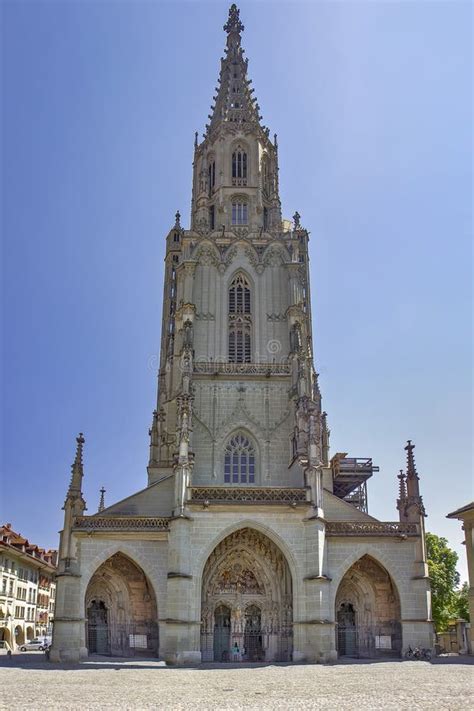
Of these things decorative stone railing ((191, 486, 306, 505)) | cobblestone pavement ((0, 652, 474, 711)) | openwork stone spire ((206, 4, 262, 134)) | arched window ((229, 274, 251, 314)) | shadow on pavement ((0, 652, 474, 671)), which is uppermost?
openwork stone spire ((206, 4, 262, 134))

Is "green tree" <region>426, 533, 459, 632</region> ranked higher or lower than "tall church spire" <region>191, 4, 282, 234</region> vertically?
lower

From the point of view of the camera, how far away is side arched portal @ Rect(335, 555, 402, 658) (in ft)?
99.6

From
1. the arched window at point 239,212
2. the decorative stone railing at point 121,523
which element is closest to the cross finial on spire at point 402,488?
the decorative stone railing at point 121,523

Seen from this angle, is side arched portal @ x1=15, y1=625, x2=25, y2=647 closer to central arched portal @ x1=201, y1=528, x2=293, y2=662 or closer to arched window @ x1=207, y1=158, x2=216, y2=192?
central arched portal @ x1=201, y1=528, x2=293, y2=662

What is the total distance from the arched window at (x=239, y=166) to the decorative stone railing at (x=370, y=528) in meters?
24.5

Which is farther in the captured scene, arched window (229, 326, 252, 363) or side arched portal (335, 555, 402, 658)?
arched window (229, 326, 252, 363)

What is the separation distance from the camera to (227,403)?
121 ft

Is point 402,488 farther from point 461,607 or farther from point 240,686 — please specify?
point 461,607

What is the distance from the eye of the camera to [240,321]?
3994cm

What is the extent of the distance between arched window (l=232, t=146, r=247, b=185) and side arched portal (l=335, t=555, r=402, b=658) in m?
25.9

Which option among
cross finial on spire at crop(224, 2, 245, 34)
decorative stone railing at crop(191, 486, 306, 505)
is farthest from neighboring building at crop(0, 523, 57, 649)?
cross finial on spire at crop(224, 2, 245, 34)

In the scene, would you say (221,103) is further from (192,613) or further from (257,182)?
(192,613)

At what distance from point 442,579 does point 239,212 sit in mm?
28798

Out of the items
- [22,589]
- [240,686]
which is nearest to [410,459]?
[240,686]
